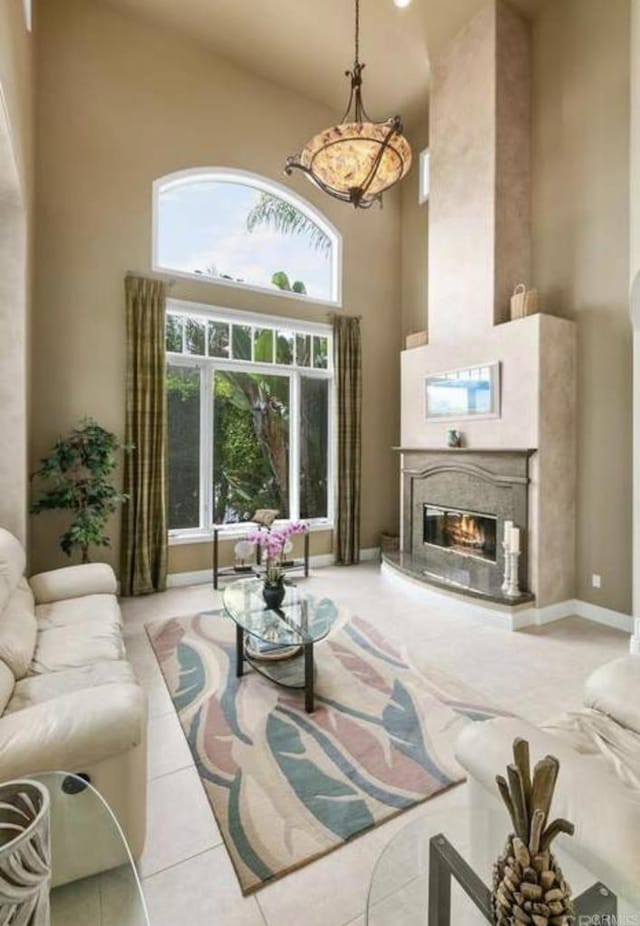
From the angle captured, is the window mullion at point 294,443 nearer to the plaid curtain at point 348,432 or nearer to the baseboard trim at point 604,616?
the plaid curtain at point 348,432

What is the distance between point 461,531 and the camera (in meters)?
4.93

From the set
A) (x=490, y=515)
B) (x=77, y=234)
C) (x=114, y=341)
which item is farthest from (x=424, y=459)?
(x=77, y=234)

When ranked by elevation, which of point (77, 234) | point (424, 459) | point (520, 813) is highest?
point (77, 234)

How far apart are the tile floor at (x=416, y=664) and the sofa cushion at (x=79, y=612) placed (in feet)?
1.69

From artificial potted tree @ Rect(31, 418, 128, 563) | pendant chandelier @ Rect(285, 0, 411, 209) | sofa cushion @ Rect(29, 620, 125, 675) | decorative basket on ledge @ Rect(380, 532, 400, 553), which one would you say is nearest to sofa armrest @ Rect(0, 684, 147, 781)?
sofa cushion @ Rect(29, 620, 125, 675)

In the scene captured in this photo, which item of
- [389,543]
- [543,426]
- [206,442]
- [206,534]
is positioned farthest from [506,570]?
[206,442]

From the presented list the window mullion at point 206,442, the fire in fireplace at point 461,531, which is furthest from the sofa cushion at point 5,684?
the fire in fireplace at point 461,531

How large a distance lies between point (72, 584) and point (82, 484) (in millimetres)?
1246

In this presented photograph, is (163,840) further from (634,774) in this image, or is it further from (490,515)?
(490,515)

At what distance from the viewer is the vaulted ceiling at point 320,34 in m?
4.40

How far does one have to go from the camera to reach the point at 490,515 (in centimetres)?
448

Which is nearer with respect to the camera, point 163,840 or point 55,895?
point 55,895

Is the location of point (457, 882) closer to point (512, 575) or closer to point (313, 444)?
point (512, 575)

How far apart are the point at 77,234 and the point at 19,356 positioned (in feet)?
5.74
